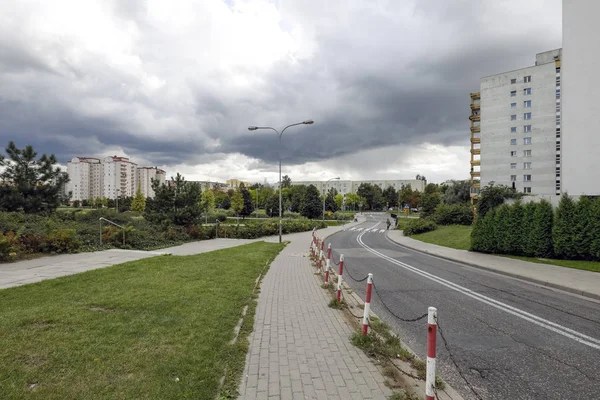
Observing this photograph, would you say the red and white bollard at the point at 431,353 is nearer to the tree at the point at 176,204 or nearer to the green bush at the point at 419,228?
the tree at the point at 176,204

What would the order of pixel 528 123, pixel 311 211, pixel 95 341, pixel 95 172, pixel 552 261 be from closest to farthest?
pixel 95 341, pixel 552 261, pixel 528 123, pixel 311 211, pixel 95 172

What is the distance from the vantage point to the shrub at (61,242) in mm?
13773

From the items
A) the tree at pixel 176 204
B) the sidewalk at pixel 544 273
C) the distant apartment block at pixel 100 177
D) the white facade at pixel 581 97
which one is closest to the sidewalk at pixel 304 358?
the sidewalk at pixel 544 273

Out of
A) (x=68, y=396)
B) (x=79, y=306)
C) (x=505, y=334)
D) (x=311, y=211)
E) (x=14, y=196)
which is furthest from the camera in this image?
(x=311, y=211)

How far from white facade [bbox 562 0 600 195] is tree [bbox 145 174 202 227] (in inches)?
1041

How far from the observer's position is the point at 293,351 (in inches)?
172

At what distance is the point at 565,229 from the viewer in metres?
13.2

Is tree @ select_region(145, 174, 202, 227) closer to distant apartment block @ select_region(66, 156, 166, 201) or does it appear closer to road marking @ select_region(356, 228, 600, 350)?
road marking @ select_region(356, 228, 600, 350)

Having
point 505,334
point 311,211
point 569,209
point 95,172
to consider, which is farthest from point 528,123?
point 95,172

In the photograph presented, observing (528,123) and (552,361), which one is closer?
(552,361)

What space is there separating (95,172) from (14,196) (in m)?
118

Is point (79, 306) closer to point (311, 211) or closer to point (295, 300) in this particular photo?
point (295, 300)

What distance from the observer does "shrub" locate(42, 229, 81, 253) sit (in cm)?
1377

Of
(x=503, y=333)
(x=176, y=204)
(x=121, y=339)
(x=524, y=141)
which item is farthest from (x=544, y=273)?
(x=524, y=141)
